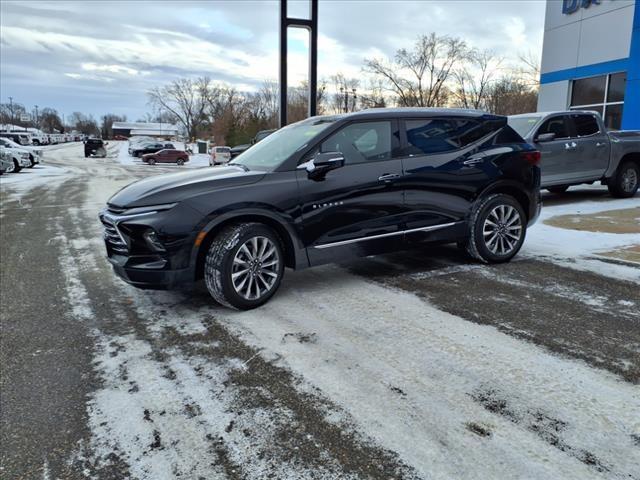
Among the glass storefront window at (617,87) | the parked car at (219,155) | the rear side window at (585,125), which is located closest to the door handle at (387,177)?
the rear side window at (585,125)

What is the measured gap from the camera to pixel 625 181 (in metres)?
11.2

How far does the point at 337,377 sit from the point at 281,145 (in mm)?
2852

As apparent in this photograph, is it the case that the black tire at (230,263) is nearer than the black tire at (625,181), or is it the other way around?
the black tire at (230,263)

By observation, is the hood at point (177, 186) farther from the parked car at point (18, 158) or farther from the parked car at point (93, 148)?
the parked car at point (93, 148)

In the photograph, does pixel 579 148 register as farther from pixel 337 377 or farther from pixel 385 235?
pixel 337 377

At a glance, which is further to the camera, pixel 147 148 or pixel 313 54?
pixel 147 148

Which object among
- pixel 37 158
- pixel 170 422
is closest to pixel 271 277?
pixel 170 422

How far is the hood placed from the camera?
431 cm

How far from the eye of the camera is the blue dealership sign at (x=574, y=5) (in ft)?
59.4

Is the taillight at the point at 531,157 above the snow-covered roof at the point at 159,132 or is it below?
below

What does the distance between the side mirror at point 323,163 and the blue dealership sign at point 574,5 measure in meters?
18.0

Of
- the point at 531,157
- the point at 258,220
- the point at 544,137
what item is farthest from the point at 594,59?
the point at 258,220

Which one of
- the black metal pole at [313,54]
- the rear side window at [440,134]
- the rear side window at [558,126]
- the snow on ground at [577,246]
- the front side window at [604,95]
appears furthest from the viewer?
the front side window at [604,95]

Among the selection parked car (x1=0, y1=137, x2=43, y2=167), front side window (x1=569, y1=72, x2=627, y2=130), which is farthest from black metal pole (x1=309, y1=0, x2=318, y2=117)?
parked car (x1=0, y1=137, x2=43, y2=167)
